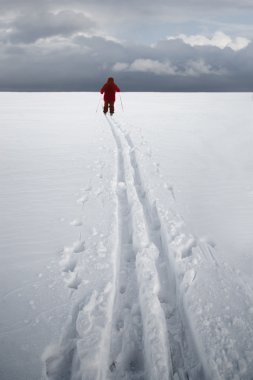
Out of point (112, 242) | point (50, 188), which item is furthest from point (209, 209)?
point (50, 188)

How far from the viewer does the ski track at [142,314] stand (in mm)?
2303

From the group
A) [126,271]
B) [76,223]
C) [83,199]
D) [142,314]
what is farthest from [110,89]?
[142,314]

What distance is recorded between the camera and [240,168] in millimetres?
7074

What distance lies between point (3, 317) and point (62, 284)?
0.64 metres

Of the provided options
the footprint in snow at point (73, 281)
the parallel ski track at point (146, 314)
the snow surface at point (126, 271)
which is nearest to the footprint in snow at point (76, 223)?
the snow surface at point (126, 271)

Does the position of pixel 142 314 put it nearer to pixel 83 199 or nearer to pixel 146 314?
pixel 146 314

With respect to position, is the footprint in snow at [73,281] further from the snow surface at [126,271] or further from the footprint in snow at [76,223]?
the footprint in snow at [76,223]

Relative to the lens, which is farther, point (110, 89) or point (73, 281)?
point (110, 89)

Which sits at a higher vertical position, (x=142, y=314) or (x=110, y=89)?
(x=110, y=89)

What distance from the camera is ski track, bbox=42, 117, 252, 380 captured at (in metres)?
2.30

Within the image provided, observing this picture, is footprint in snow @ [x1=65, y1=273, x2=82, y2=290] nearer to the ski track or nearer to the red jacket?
the ski track

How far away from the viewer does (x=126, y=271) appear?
10.8 feet

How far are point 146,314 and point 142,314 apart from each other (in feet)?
0.12

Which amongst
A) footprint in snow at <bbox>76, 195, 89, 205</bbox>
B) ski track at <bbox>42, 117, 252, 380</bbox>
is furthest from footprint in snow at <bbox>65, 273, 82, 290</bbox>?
footprint in snow at <bbox>76, 195, 89, 205</bbox>
